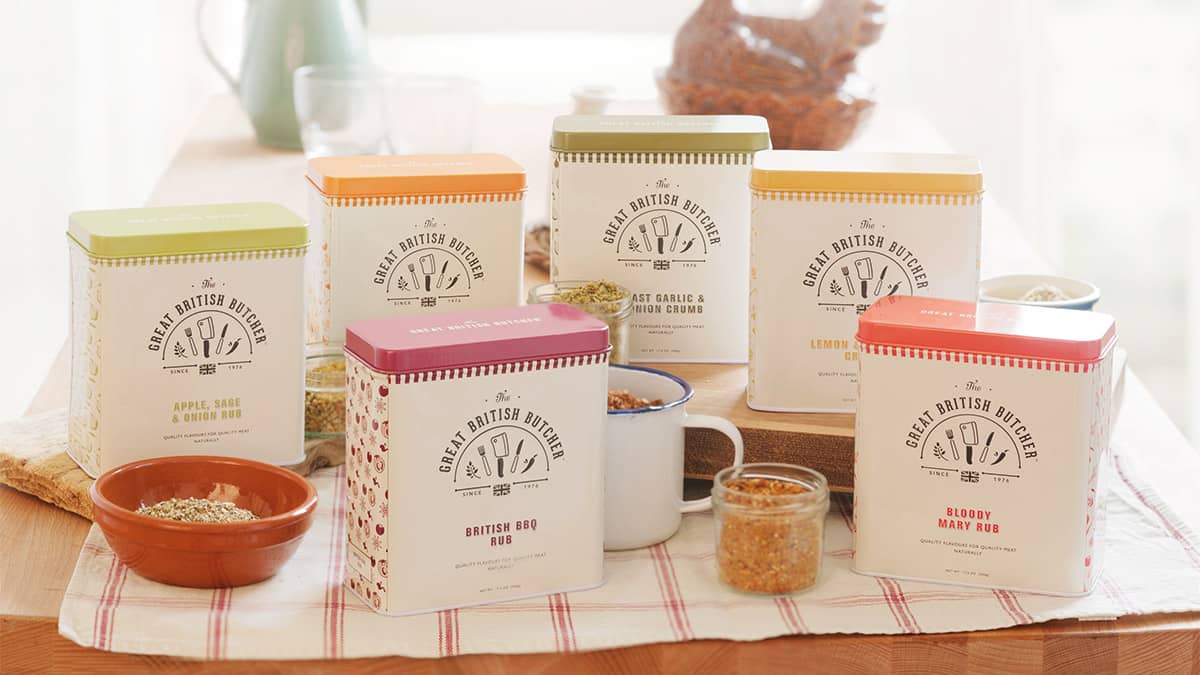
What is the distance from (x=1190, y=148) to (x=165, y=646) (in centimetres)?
274

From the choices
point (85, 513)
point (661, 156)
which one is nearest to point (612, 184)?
point (661, 156)

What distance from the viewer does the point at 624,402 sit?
1.04 m

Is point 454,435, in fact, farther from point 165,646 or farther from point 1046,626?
point 1046,626

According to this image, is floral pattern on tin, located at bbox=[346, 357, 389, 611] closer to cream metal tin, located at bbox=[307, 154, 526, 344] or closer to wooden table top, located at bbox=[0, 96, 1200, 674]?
wooden table top, located at bbox=[0, 96, 1200, 674]

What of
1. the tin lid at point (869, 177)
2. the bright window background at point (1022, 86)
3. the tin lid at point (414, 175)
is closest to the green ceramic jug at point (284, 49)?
the bright window background at point (1022, 86)

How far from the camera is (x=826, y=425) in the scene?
3.61 feet

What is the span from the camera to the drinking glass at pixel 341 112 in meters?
1.96

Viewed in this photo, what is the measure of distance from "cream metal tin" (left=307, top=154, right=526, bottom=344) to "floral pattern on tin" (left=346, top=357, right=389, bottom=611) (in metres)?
0.24

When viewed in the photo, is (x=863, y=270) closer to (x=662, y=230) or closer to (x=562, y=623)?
(x=662, y=230)

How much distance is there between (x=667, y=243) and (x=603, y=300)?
0.08m

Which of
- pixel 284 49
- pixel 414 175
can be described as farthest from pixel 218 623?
pixel 284 49

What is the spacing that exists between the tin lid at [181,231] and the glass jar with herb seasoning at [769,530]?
1.13ft

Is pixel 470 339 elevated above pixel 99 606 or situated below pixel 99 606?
above

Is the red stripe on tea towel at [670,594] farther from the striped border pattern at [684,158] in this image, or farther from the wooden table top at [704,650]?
the striped border pattern at [684,158]
